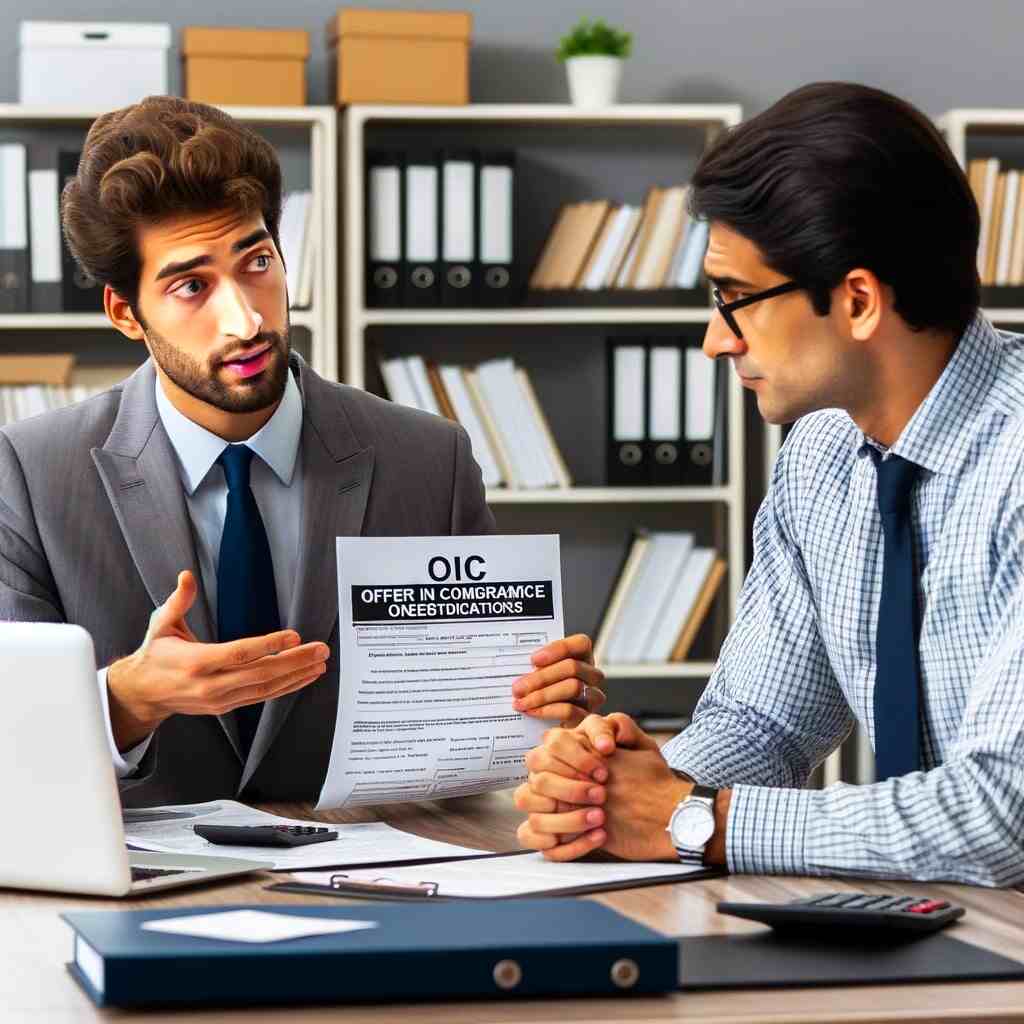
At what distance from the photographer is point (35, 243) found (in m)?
3.75

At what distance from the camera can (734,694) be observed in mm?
1768

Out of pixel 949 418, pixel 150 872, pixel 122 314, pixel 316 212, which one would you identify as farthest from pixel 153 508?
pixel 316 212

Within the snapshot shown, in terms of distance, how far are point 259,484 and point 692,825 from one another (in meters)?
0.78

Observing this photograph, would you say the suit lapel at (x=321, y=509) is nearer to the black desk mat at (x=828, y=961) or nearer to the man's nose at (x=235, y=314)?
the man's nose at (x=235, y=314)

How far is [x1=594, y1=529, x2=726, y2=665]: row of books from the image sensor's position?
13.0ft

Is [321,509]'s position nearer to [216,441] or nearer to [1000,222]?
[216,441]

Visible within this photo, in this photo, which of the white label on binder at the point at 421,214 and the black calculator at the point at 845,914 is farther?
the white label on binder at the point at 421,214

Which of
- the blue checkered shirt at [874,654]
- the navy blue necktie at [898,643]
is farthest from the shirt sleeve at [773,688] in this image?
the navy blue necktie at [898,643]

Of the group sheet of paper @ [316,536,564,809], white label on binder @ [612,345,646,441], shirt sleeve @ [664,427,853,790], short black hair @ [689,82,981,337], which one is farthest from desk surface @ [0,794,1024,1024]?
white label on binder @ [612,345,646,441]

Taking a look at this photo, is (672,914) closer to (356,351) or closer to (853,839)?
(853,839)

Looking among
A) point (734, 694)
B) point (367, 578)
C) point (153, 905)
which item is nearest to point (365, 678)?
point (367, 578)

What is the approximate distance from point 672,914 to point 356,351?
2742mm

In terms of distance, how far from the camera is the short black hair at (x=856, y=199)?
62.9 inches

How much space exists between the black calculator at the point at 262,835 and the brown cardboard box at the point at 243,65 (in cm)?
262
